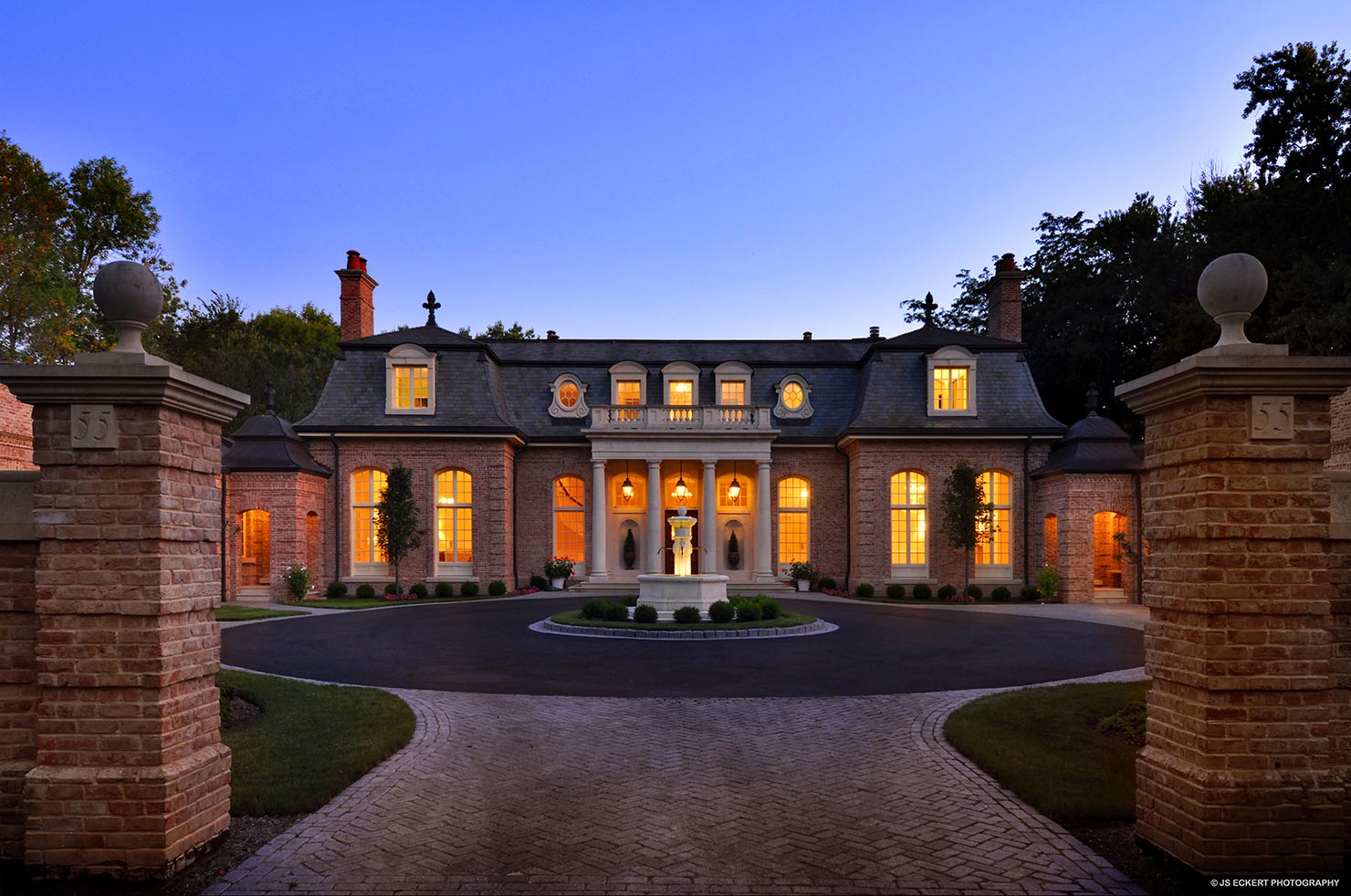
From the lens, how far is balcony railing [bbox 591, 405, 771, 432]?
26672mm

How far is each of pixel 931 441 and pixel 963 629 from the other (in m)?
10.8

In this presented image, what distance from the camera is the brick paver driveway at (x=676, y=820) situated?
4398mm

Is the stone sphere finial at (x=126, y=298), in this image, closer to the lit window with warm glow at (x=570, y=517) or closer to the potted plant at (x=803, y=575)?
the lit window with warm glow at (x=570, y=517)

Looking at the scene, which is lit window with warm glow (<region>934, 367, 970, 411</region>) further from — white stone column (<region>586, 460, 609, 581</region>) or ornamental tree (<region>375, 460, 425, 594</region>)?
ornamental tree (<region>375, 460, 425, 594</region>)

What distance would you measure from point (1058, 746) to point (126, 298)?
25.7 ft

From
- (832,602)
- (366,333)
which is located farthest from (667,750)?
(366,333)

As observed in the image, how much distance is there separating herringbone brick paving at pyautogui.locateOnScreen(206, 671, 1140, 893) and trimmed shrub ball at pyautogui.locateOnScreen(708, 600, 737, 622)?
24.8ft

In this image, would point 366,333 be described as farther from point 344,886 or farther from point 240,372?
point 344,886

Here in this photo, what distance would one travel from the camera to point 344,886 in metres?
4.29

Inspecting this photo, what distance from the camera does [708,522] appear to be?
27219 mm

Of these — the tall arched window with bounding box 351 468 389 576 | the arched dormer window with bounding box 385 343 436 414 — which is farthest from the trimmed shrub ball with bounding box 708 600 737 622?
the tall arched window with bounding box 351 468 389 576

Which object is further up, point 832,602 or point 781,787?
point 781,787

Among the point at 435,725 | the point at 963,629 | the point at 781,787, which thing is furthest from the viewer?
the point at 963,629

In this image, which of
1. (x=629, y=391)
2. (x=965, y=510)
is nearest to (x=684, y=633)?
(x=965, y=510)
